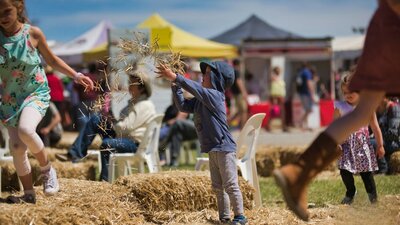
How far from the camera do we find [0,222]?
16.7 feet

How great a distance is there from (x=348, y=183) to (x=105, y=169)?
3.23 metres

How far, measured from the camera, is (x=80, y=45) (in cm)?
2527

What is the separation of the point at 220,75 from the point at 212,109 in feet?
1.10

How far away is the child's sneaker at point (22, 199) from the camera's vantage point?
5840 mm

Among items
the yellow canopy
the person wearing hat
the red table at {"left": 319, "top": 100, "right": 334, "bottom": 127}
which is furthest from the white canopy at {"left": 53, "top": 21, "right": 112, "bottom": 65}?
the person wearing hat

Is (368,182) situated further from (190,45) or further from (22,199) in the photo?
(190,45)

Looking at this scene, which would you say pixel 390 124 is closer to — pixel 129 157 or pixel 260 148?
pixel 260 148

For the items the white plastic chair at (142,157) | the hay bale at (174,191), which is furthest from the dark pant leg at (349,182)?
the white plastic chair at (142,157)

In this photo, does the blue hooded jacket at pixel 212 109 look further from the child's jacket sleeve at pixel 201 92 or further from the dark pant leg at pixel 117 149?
the dark pant leg at pixel 117 149

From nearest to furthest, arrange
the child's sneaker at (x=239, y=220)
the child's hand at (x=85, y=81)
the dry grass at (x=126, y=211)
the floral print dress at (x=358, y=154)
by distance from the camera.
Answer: the dry grass at (x=126, y=211), the child's hand at (x=85, y=81), the child's sneaker at (x=239, y=220), the floral print dress at (x=358, y=154)

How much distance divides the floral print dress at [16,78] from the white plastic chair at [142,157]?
2.92m

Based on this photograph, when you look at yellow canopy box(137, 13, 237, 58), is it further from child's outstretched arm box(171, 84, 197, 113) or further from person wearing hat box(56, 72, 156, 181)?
child's outstretched arm box(171, 84, 197, 113)

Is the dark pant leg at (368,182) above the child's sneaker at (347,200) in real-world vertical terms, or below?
above

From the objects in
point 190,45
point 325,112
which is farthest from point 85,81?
point 325,112
